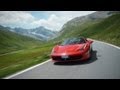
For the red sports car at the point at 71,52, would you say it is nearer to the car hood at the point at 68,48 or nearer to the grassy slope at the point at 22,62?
the car hood at the point at 68,48

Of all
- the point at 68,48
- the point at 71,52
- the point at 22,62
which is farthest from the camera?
the point at 22,62

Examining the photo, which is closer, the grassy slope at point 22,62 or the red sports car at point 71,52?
the red sports car at point 71,52

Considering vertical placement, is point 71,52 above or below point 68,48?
below

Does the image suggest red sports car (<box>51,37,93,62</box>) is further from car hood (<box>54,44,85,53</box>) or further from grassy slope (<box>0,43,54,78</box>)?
grassy slope (<box>0,43,54,78</box>)

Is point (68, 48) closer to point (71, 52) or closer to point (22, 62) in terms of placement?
point (71, 52)

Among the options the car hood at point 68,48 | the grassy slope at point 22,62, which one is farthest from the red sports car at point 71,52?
the grassy slope at point 22,62

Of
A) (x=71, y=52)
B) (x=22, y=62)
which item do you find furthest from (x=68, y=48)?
(x=22, y=62)

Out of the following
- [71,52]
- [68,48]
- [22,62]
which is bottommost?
[71,52]
